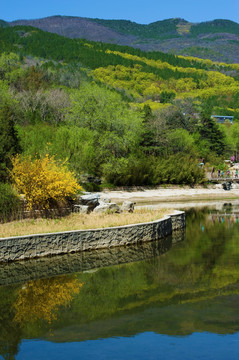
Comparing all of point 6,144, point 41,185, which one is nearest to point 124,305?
point 41,185

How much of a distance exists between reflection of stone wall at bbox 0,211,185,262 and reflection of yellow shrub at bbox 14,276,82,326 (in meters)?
2.56

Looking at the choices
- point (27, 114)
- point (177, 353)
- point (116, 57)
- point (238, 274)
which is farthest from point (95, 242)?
point (116, 57)

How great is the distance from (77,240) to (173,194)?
1133 inches

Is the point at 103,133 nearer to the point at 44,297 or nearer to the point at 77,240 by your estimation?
the point at 77,240

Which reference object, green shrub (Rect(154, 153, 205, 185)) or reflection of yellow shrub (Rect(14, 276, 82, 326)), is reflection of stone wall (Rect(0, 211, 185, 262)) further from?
green shrub (Rect(154, 153, 205, 185))

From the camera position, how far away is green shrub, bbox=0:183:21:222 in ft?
64.0

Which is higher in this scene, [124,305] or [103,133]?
[103,133]

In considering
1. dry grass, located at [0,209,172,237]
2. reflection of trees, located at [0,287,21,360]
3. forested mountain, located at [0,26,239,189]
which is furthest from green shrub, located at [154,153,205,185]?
reflection of trees, located at [0,287,21,360]

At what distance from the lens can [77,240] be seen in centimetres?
1772

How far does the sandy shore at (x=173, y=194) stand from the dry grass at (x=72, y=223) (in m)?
17.7

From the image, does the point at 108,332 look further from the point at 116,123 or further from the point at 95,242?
the point at 116,123

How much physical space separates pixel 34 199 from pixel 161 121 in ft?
146

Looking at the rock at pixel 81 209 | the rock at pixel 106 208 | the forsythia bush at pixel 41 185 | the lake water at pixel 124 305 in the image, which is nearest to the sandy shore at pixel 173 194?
the rock at pixel 106 208

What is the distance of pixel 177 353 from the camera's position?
8703mm
